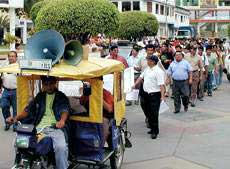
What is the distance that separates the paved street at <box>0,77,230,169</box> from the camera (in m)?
8.28

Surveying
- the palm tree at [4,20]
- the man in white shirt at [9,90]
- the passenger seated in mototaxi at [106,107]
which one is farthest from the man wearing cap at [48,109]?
the palm tree at [4,20]

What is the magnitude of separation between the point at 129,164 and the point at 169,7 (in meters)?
79.1

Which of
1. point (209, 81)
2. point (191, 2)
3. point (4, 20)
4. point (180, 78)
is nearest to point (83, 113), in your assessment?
point (180, 78)

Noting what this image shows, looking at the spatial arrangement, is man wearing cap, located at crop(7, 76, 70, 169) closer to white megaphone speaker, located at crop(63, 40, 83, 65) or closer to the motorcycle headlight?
white megaphone speaker, located at crop(63, 40, 83, 65)

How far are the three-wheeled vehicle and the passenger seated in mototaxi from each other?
6cm

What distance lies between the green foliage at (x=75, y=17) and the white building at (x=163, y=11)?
47215 mm

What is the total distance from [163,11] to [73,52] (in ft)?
251

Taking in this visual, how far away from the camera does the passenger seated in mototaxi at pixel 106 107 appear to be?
711cm

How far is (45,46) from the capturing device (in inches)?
261

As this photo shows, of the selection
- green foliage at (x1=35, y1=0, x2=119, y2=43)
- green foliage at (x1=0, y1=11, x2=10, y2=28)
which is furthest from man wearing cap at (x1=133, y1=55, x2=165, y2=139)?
green foliage at (x1=0, y1=11, x2=10, y2=28)

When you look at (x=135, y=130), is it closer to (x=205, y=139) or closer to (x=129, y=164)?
(x=205, y=139)

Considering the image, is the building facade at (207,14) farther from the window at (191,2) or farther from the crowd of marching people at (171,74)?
the crowd of marching people at (171,74)

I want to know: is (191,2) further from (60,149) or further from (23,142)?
(23,142)

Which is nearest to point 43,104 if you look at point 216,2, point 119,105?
point 119,105
